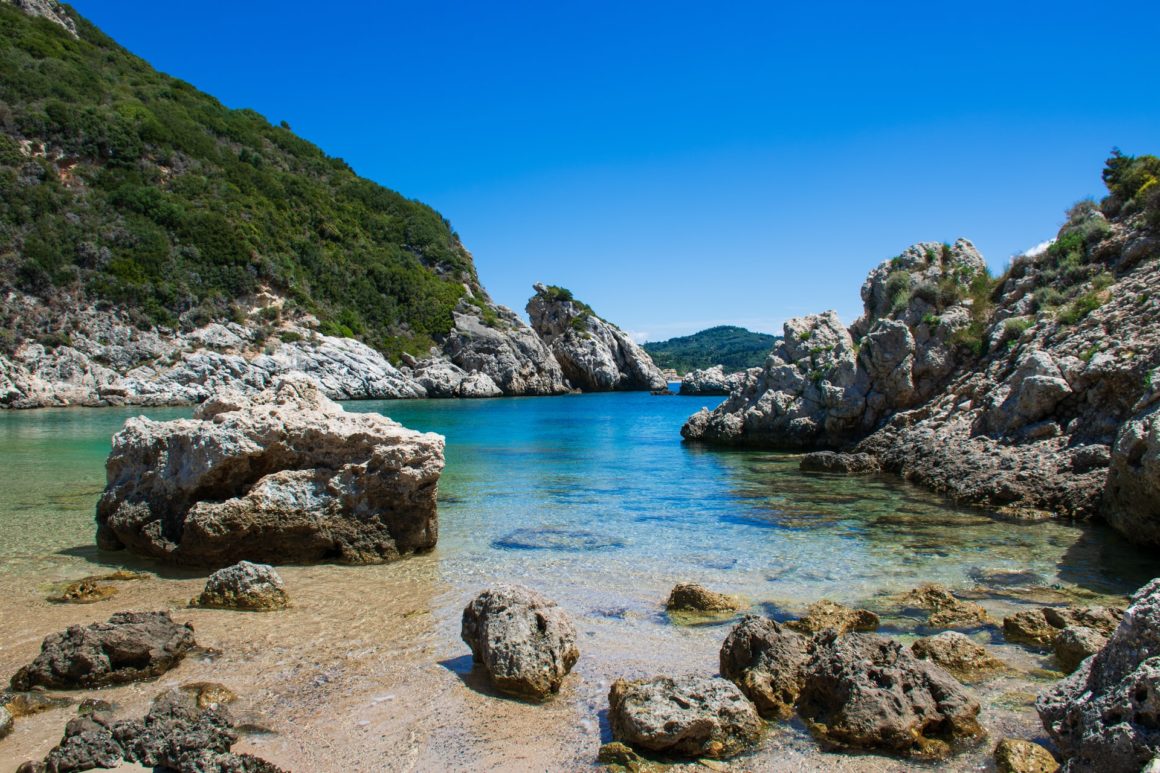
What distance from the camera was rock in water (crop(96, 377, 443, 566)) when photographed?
10672 mm

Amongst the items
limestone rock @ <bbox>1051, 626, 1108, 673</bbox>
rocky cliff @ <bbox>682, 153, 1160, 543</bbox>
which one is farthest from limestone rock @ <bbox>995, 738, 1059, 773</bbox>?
rocky cliff @ <bbox>682, 153, 1160, 543</bbox>

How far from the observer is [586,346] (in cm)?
10512

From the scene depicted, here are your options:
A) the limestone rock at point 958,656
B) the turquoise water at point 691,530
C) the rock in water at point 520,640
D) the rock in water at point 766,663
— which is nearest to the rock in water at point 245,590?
the turquoise water at point 691,530

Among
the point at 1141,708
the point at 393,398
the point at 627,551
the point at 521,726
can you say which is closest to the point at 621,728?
the point at 521,726

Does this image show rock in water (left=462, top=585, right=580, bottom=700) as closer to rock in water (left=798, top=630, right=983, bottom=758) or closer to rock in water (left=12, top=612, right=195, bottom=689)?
rock in water (left=798, top=630, right=983, bottom=758)

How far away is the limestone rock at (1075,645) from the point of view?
6535mm

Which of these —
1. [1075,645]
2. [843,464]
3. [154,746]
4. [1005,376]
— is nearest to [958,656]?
[1075,645]

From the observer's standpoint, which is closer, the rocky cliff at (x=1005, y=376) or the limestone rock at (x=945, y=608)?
the limestone rock at (x=945, y=608)

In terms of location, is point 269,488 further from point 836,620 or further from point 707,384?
point 707,384

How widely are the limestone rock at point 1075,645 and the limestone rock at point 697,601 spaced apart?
325 centimetres

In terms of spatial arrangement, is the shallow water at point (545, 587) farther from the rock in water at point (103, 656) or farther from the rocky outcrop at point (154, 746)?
the rocky outcrop at point (154, 746)

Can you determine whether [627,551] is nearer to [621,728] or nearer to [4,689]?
[621,728]

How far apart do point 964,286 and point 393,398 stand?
5647 cm

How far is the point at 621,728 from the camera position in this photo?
17.5 ft
